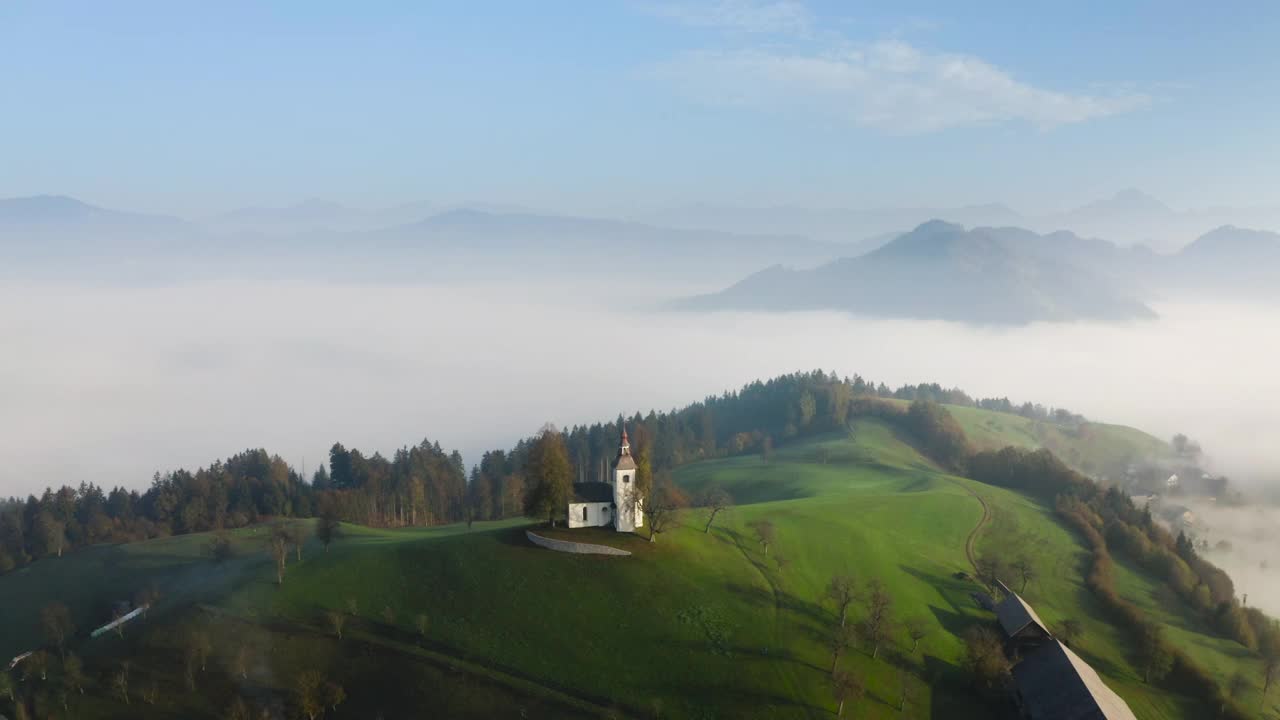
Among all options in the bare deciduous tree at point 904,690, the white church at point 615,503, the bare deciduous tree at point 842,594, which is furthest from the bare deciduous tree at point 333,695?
the bare deciduous tree at point 904,690

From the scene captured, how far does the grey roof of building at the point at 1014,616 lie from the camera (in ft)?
236

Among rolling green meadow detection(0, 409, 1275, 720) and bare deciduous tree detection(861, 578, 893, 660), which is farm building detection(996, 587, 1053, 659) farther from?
bare deciduous tree detection(861, 578, 893, 660)

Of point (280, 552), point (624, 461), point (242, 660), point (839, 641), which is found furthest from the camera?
point (624, 461)

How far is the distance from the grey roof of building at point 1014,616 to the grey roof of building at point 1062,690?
285 centimetres

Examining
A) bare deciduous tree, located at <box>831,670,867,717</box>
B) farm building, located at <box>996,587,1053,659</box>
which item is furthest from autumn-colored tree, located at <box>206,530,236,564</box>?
farm building, located at <box>996,587,1053,659</box>

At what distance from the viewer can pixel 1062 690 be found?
6191 cm

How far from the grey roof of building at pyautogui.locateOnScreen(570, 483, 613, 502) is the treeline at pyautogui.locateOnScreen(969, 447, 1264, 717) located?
186 feet

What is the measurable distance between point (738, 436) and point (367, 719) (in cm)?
13895

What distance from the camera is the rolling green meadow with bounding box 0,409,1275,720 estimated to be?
60.4 meters

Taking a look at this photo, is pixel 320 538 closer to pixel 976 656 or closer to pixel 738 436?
pixel 976 656

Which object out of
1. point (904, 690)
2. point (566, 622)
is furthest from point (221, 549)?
point (904, 690)

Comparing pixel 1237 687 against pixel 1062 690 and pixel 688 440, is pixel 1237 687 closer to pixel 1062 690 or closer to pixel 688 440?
pixel 1062 690

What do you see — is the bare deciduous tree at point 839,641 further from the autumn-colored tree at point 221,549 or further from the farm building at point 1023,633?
the autumn-colored tree at point 221,549

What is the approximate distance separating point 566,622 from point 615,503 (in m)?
15.9
